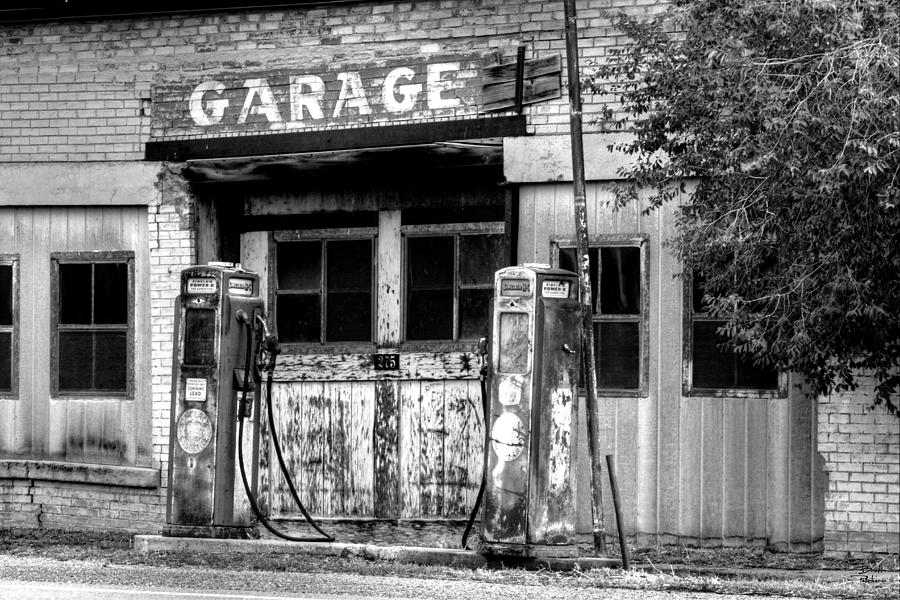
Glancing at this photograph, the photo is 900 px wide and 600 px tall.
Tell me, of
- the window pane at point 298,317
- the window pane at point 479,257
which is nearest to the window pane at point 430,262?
the window pane at point 479,257

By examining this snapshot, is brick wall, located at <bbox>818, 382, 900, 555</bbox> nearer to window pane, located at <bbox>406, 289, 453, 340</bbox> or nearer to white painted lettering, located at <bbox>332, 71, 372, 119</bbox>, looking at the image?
window pane, located at <bbox>406, 289, 453, 340</bbox>

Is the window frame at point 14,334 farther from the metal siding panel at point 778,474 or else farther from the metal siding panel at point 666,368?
the metal siding panel at point 778,474

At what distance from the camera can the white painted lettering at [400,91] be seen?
12000mm

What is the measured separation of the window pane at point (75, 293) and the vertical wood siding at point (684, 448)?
4.48m

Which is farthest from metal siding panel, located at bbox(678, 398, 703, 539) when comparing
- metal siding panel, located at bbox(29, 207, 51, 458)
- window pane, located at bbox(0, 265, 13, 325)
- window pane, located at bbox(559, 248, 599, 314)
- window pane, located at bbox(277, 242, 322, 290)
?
window pane, located at bbox(0, 265, 13, 325)

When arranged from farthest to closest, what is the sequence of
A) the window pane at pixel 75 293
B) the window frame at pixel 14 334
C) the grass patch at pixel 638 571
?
the window frame at pixel 14 334
the window pane at pixel 75 293
the grass patch at pixel 638 571

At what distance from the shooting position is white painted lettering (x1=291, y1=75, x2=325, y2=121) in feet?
40.3

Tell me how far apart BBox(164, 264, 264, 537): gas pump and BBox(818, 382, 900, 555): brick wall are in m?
4.61

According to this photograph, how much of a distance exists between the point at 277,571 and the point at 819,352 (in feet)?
13.3

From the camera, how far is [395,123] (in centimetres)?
1204

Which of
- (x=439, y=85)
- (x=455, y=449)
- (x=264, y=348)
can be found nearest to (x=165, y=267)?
(x=264, y=348)

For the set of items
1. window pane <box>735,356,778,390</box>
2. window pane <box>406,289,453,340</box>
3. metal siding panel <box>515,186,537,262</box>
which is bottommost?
window pane <box>735,356,778,390</box>

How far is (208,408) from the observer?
10266mm

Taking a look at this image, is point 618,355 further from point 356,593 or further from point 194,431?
point 356,593
